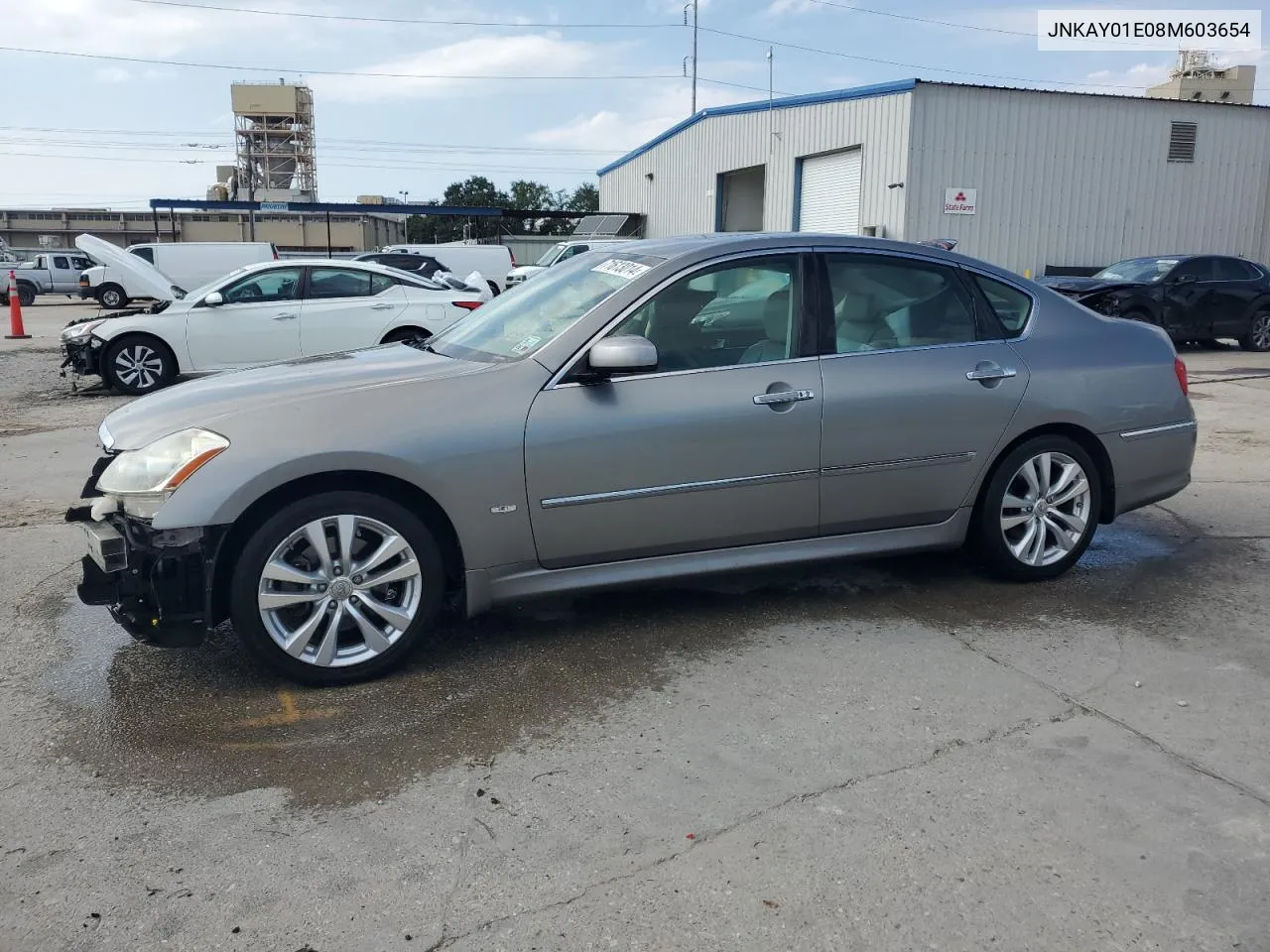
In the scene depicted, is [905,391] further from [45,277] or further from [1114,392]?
[45,277]

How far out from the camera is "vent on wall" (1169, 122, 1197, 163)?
2403cm

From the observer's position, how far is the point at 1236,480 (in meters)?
7.43

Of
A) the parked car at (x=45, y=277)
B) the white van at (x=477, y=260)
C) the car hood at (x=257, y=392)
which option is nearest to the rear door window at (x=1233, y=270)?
the car hood at (x=257, y=392)

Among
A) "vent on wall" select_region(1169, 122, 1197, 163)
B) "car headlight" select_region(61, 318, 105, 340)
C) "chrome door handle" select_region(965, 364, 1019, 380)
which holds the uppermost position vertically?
"vent on wall" select_region(1169, 122, 1197, 163)

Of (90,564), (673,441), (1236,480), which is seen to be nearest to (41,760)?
(90,564)

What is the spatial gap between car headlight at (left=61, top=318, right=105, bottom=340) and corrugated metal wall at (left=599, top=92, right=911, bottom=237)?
9.29 meters

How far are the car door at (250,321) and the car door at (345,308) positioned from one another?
5.7 inches

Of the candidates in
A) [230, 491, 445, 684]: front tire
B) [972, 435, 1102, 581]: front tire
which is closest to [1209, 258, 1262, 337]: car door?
[972, 435, 1102, 581]: front tire

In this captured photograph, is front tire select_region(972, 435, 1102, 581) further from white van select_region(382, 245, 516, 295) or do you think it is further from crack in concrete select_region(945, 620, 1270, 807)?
white van select_region(382, 245, 516, 295)

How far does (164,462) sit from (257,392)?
449 mm

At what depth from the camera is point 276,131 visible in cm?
10156

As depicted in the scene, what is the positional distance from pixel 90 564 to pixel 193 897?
161cm

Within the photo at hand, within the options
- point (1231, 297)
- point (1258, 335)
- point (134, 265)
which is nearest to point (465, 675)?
point (134, 265)

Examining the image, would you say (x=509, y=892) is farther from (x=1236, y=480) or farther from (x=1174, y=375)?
(x=1236, y=480)
